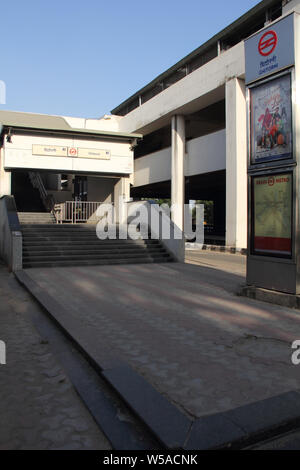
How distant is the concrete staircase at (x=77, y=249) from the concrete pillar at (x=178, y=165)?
8906 mm

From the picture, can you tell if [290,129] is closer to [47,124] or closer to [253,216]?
[253,216]

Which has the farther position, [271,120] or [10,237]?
[10,237]

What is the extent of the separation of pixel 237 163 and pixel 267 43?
34.3 feet

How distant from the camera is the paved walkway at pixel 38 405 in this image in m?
2.56

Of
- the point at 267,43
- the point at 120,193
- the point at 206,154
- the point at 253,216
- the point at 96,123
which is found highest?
the point at 96,123

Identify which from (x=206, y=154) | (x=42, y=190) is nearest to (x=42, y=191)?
(x=42, y=190)

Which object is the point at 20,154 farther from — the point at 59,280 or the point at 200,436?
the point at 200,436

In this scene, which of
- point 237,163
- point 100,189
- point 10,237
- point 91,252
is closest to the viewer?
point 10,237

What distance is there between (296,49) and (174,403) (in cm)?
582

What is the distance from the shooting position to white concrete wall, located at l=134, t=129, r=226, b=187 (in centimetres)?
1959

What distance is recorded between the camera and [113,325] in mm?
5141

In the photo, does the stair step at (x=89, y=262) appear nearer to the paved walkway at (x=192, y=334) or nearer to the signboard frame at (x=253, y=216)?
the paved walkway at (x=192, y=334)

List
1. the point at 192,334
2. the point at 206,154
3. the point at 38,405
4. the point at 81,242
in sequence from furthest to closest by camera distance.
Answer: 1. the point at 206,154
2. the point at 81,242
3. the point at 192,334
4. the point at 38,405

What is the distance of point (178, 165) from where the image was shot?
22.6m
